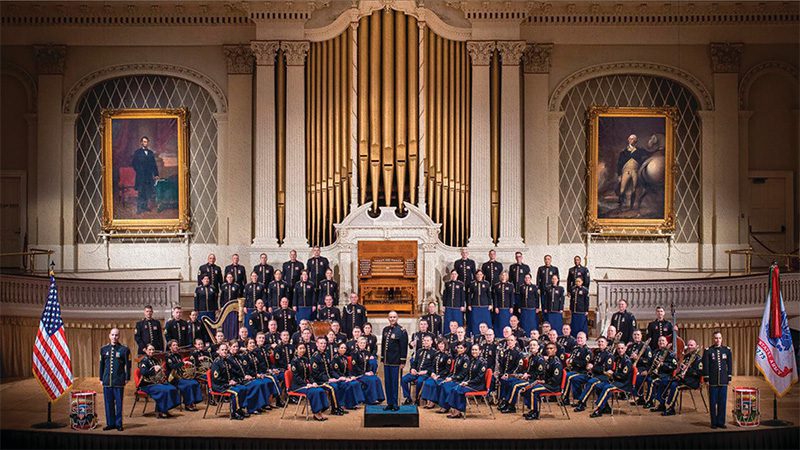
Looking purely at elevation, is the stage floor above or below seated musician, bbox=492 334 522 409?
below

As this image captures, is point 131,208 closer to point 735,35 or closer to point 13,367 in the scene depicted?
point 13,367

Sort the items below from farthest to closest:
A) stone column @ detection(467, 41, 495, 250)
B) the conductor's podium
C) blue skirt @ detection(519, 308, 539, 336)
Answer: stone column @ detection(467, 41, 495, 250)
blue skirt @ detection(519, 308, 539, 336)
the conductor's podium

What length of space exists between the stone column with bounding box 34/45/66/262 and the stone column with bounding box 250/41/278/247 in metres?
4.14

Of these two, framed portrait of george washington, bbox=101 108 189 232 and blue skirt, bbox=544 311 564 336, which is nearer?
blue skirt, bbox=544 311 564 336

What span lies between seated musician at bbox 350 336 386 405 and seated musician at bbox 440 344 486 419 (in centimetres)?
108

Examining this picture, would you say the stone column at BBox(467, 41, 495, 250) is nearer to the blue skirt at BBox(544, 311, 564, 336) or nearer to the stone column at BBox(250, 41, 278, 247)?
the blue skirt at BBox(544, 311, 564, 336)

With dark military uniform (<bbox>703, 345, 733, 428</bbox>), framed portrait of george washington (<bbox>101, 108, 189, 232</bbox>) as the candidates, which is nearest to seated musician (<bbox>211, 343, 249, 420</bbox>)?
dark military uniform (<bbox>703, 345, 733, 428</bbox>)

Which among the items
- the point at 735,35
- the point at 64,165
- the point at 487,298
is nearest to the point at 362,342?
the point at 487,298

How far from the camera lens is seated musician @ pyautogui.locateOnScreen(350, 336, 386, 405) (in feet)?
57.3

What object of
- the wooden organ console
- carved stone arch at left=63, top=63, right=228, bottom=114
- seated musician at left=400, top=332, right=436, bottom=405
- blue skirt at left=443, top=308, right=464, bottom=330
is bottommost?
seated musician at left=400, top=332, right=436, bottom=405

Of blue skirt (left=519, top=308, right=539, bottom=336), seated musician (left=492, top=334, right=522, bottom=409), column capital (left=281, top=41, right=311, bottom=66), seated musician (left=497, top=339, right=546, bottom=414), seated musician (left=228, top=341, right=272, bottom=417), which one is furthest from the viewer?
column capital (left=281, top=41, right=311, bottom=66)

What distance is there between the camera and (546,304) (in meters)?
20.4

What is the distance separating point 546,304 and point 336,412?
201 inches

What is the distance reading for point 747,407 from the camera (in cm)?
1653
